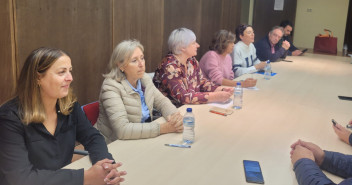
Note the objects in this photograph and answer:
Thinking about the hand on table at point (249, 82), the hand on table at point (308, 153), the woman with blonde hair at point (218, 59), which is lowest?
the hand on table at point (308, 153)

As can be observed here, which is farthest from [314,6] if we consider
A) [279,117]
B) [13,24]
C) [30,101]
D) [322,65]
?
[30,101]

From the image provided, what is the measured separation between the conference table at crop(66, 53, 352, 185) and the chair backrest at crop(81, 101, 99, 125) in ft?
1.47

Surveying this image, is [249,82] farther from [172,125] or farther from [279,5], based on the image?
[279,5]

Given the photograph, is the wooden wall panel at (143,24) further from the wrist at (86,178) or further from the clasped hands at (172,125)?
the wrist at (86,178)

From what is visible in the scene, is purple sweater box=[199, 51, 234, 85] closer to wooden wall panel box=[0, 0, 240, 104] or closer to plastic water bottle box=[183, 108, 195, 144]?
wooden wall panel box=[0, 0, 240, 104]

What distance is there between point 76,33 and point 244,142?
1830 millimetres

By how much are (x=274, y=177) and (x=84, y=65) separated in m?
2.15

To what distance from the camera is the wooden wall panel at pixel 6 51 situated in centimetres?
240

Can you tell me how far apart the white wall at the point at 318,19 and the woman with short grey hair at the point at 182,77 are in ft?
24.8

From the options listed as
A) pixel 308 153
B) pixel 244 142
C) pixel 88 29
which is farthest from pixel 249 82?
pixel 308 153

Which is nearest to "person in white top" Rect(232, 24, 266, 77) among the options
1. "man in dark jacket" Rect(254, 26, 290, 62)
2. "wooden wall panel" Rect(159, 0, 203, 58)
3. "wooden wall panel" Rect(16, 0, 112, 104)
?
"man in dark jacket" Rect(254, 26, 290, 62)

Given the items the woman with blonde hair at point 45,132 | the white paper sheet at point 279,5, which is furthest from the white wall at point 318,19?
the woman with blonde hair at point 45,132

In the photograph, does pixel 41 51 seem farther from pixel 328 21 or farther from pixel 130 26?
pixel 328 21

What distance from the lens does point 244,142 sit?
199cm
